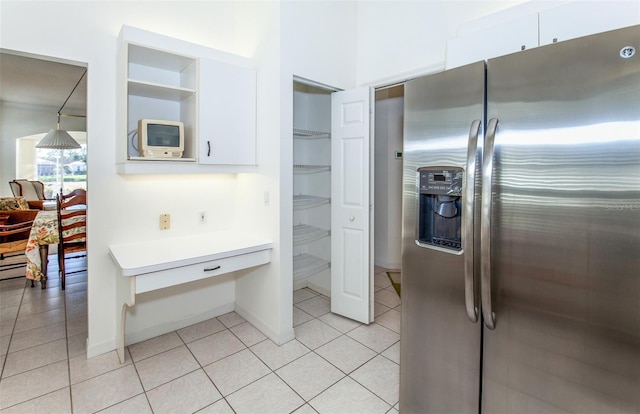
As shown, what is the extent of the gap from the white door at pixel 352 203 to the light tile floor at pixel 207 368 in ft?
0.86

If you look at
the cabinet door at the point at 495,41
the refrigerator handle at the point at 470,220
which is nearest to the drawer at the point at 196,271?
the refrigerator handle at the point at 470,220

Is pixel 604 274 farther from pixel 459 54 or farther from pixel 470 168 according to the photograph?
pixel 459 54

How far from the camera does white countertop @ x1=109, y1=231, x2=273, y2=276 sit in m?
2.08

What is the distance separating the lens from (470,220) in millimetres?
1300

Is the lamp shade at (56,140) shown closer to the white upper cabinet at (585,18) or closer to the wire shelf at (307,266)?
the wire shelf at (307,266)

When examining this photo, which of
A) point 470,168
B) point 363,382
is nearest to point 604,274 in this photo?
point 470,168

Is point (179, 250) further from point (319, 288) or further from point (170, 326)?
point (319, 288)

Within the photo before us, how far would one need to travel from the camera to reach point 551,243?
116cm

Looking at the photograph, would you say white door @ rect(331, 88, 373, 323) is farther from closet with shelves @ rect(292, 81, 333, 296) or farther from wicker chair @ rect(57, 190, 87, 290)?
wicker chair @ rect(57, 190, 87, 290)

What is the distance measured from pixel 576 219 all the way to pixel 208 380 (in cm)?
217

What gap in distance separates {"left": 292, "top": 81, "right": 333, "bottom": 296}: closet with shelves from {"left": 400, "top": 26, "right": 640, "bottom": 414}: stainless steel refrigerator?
1.88 m

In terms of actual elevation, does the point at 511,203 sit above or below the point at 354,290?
above

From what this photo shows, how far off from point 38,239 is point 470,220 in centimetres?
432

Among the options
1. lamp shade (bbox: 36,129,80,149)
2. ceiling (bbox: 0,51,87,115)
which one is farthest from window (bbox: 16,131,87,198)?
lamp shade (bbox: 36,129,80,149)
